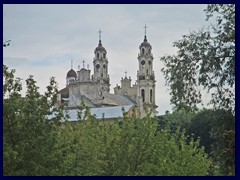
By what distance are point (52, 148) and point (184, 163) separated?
516cm

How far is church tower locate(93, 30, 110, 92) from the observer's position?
261 ft

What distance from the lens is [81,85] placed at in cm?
7256

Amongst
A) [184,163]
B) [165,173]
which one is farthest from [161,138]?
[165,173]

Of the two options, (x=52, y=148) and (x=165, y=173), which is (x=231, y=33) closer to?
(x=165, y=173)

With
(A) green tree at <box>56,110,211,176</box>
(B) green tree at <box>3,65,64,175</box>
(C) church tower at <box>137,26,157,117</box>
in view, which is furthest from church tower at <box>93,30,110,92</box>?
(B) green tree at <box>3,65,64,175</box>

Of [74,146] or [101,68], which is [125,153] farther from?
[101,68]

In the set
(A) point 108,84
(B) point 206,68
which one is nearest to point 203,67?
(B) point 206,68

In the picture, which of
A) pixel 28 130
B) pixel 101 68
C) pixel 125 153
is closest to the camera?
pixel 28 130

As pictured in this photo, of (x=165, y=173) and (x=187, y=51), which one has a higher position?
(x=187, y=51)

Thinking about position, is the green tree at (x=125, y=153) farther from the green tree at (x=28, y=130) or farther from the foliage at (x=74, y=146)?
the green tree at (x=28, y=130)

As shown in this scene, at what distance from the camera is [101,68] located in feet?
270

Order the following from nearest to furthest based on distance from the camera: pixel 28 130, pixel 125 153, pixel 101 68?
pixel 28 130, pixel 125 153, pixel 101 68

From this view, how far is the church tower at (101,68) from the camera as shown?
79.5m

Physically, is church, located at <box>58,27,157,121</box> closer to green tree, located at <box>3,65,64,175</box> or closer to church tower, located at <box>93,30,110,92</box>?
church tower, located at <box>93,30,110,92</box>
